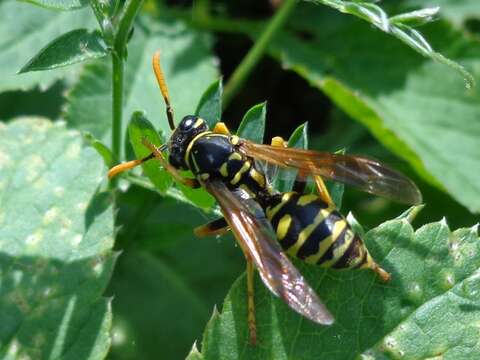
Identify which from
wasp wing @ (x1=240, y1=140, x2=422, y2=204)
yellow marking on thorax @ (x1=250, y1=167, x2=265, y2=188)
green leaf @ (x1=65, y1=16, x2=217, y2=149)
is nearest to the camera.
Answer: wasp wing @ (x1=240, y1=140, x2=422, y2=204)

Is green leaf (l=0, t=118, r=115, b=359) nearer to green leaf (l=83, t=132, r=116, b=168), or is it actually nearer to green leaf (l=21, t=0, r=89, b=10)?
green leaf (l=83, t=132, r=116, b=168)

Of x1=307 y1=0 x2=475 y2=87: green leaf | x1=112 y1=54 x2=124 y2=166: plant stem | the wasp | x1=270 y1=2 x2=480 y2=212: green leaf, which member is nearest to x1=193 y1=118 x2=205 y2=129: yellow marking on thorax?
the wasp

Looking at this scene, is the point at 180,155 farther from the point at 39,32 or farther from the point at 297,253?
the point at 39,32

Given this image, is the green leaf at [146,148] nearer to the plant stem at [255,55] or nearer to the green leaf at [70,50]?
the green leaf at [70,50]

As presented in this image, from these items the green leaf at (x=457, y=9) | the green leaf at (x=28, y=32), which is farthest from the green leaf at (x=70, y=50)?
the green leaf at (x=457, y=9)

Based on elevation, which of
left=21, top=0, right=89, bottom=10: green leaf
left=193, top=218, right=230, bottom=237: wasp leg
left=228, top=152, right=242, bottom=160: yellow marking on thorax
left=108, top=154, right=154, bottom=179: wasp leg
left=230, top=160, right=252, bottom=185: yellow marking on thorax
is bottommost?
left=193, top=218, right=230, bottom=237: wasp leg

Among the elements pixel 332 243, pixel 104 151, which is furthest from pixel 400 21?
pixel 104 151

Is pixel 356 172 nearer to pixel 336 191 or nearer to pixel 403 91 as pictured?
pixel 336 191
